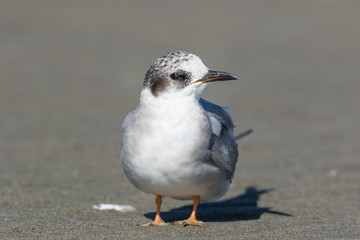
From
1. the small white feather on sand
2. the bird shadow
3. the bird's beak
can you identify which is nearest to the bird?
the bird's beak

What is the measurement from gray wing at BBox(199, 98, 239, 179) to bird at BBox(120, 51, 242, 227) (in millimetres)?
11

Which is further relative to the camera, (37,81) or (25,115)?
(37,81)

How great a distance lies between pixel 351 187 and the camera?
6086 mm

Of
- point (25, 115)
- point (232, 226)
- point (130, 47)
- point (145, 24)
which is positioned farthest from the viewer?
point (145, 24)

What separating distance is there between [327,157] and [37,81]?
4.63 m

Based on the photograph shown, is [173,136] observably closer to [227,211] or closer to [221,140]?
[221,140]

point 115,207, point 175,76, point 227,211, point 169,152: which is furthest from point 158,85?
point 227,211

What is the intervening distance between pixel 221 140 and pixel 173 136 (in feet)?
2.02

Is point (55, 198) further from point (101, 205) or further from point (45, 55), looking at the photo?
point (45, 55)

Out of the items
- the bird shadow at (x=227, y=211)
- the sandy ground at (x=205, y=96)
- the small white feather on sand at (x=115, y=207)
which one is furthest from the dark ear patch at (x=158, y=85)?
the small white feather on sand at (x=115, y=207)

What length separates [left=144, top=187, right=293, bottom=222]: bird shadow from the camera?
16.6 feet

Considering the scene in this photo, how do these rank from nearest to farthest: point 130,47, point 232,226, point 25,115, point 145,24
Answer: point 232,226 → point 25,115 → point 130,47 → point 145,24

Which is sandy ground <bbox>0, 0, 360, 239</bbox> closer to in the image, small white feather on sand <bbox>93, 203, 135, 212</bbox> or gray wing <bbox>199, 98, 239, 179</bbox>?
small white feather on sand <bbox>93, 203, 135, 212</bbox>

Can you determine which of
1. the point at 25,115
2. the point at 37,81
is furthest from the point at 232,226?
the point at 37,81
